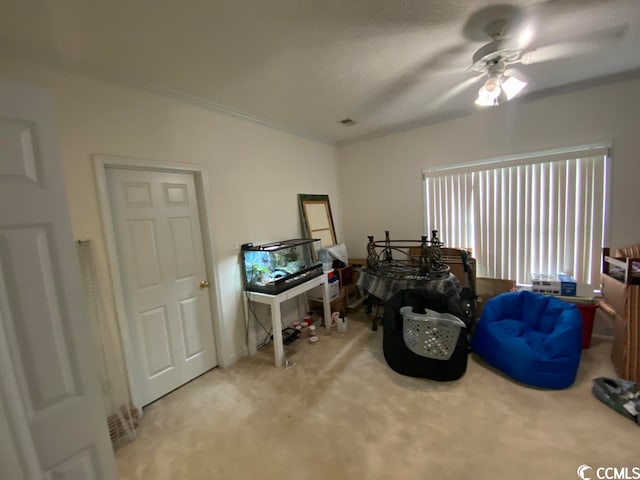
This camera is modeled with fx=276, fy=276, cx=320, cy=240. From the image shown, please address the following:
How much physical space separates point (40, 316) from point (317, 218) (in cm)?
326

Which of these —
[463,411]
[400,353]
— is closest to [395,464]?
[463,411]

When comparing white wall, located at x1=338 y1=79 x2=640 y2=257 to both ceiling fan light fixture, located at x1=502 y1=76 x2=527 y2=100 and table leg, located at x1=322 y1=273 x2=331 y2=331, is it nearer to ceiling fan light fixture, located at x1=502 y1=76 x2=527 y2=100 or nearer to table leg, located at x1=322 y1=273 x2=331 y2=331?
table leg, located at x1=322 y1=273 x2=331 y2=331

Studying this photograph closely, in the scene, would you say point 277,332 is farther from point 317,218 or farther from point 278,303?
point 317,218

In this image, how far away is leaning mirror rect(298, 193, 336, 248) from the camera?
12.1ft

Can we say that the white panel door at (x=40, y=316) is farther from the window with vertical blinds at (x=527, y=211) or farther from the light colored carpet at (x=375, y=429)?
the window with vertical blinds at (x=527, y=211)

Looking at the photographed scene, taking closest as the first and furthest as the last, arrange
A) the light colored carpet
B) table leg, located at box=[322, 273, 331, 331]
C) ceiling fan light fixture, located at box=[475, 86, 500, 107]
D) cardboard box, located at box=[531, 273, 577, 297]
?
the light colored carpet → ceiling fan light fixture, located at box=[475, 86, 500, 107] → cardboard box, located at box=[531, 273, 577, 297] → table leg, located at box=[322, 273, 331, 331]

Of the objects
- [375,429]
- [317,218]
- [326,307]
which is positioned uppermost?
[317,218]

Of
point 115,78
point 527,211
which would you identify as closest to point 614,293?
point 527,211

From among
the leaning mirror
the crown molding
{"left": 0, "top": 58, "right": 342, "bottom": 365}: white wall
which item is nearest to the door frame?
{"left": 0, "top": 58, "right": 342, "bottom": 365}: white wall

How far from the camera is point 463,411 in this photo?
1972 mm

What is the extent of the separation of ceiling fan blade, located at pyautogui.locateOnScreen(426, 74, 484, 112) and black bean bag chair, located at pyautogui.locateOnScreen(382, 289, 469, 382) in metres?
1.96

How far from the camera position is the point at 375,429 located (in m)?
1.87

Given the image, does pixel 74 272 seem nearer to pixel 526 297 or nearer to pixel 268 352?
pixel 268 352

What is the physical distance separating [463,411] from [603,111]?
3.12 metres
